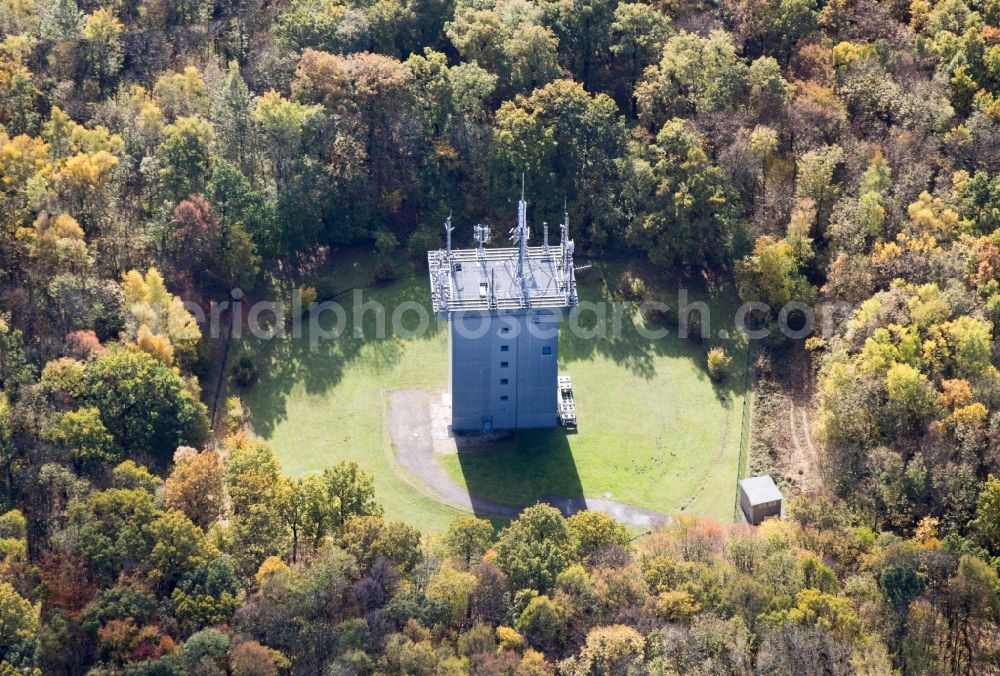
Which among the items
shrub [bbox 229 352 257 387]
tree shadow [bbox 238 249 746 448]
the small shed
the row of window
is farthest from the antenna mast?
shrub [bbox 229 352 257 387]

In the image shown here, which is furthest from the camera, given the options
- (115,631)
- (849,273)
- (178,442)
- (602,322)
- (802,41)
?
(802,41)

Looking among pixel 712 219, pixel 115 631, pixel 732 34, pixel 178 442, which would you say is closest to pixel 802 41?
pixel 732 34

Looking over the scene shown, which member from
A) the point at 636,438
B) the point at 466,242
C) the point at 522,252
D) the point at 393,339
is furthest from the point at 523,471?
the point at 466,242

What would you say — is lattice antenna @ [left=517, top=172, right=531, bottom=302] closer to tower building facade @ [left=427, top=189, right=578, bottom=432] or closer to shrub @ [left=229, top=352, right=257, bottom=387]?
tower building facade @ [left=427, top=189, right=578, bottom=432]

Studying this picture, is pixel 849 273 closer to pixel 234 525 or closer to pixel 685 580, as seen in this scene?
pixel 685 580

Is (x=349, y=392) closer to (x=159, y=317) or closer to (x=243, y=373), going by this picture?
(x=243, y=373)

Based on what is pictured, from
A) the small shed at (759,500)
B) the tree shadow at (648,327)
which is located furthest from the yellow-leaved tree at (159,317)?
the small shed at (759,500)

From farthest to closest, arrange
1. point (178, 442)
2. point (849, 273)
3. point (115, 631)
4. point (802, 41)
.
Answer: point (802, 41) < point (849, 273) < point (178, 442) < point (115, 631)
